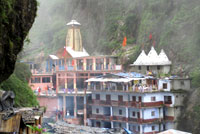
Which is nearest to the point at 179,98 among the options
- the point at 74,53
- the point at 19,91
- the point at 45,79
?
the point at 19,91

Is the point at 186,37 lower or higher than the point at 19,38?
higher

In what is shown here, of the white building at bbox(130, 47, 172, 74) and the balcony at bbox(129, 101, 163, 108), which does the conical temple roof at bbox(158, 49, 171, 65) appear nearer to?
the white building at bbox(130, 47, 172, 74)

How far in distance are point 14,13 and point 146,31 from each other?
52208 millimetres

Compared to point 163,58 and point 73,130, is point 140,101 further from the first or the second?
point 163,58

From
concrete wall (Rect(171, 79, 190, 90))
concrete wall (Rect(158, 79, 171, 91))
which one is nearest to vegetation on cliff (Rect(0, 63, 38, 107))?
concrete wall (Rect(158, 79, 171, 91))

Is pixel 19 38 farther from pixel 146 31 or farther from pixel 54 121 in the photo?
pixel 146 31

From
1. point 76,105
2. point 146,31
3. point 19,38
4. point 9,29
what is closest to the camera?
point 9,29

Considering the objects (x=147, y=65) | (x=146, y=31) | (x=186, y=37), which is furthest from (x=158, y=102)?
(x=146, y=31)

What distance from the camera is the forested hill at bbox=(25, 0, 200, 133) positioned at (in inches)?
2159

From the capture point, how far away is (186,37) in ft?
188

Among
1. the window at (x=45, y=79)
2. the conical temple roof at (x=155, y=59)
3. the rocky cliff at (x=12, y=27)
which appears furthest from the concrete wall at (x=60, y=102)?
the rocky cliff at (x=12, y=27)

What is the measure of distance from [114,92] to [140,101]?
4.45m

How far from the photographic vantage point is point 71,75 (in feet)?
202

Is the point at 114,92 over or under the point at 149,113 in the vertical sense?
over
